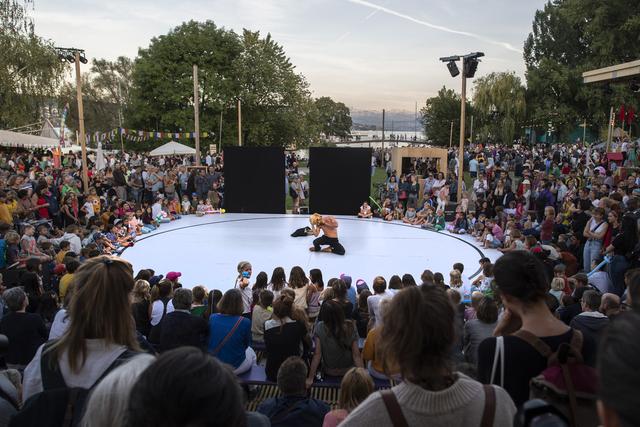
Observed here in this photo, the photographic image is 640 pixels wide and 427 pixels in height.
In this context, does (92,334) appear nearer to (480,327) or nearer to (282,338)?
(282,338)

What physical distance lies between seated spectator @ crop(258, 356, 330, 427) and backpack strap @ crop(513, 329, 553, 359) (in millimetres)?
1265

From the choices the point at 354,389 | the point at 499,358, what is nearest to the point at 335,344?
the point at 354,389

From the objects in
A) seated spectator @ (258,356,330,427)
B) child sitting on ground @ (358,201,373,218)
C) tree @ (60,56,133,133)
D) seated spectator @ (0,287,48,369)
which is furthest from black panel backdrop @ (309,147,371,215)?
tree @ (60,56,133,133)

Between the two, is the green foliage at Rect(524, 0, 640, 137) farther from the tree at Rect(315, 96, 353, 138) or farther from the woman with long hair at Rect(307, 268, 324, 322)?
the tree at Rect(315, 96, 353, 138)

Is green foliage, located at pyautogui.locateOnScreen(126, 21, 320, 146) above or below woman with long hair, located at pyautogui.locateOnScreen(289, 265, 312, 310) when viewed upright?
above

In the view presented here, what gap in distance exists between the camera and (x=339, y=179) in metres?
15.7

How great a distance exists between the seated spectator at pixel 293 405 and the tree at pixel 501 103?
35145mm

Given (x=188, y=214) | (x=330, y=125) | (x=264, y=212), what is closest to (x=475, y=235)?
(x=264, y=212)

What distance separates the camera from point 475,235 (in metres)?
12.1

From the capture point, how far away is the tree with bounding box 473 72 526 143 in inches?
1369

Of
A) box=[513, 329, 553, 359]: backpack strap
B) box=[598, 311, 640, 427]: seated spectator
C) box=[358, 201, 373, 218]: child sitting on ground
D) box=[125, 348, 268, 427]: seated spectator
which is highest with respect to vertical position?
box=[598, 311, 640, 427]: seated spectator

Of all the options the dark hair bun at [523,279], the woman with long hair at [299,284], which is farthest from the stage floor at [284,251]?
the dark hair bun at [523,279]

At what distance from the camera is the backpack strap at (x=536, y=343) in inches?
67.4

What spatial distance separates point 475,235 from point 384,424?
11.4 metres
